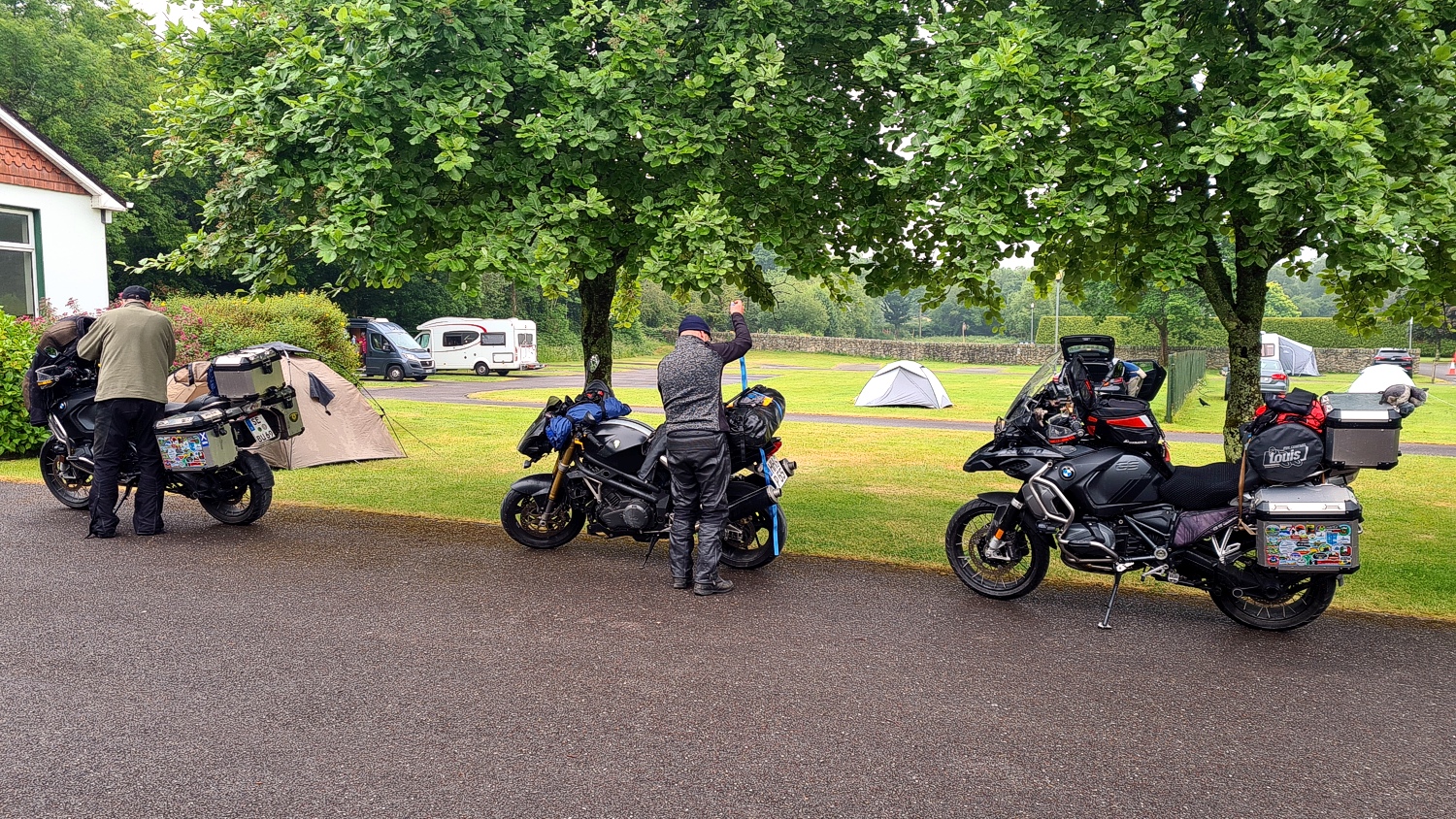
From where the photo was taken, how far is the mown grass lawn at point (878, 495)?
7316 millimetres

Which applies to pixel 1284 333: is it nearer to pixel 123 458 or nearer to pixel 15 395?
pixel 15 395

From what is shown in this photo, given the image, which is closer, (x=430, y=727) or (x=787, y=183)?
(x=430, y=727)

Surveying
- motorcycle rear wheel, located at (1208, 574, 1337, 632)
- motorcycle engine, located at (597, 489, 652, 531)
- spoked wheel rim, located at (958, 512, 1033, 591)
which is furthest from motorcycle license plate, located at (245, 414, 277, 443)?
motorcycle rear wheel, located at (1208, 574, 1337, 632)

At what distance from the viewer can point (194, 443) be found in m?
7.94

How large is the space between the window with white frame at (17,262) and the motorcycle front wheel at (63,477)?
940 centimetres

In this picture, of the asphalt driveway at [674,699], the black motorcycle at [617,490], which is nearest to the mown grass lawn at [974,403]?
the black motorcycle at [617,490]

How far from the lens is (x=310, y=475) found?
36.5 ft

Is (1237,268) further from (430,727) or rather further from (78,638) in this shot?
(78,638)

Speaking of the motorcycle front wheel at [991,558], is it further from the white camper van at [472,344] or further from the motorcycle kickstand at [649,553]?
the white camper van at [472,344]

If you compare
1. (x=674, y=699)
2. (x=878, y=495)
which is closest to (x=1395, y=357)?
(x=878, y=495)

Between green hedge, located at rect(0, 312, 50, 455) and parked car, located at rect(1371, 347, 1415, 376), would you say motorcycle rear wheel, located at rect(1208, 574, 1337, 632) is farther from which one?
green hedge, located at rect(0, 312, 50, 455)

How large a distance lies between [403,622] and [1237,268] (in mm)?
7199

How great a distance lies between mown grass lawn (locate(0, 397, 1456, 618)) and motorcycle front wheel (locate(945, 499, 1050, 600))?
2.28ft

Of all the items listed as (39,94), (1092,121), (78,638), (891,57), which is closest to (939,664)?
(1092,121)
